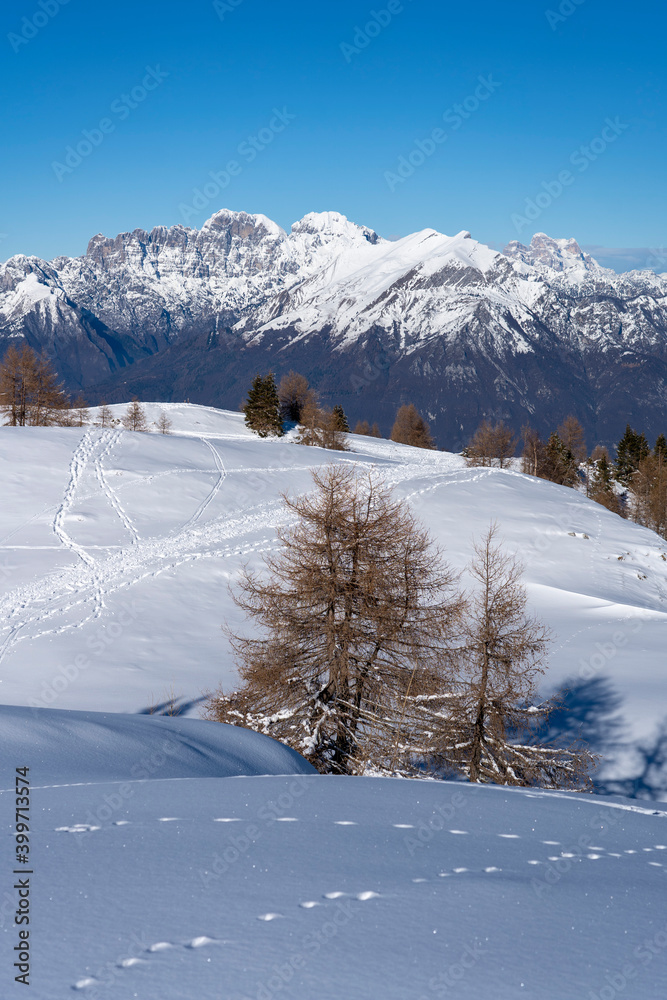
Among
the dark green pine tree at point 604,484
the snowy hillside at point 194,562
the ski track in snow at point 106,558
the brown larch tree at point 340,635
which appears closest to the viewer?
the brown larch tree at point 340,635

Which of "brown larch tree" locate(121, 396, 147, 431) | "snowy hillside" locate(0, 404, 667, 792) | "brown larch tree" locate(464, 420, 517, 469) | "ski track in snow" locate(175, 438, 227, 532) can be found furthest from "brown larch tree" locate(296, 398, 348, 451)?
"brown larch tree" locate(121, 396, 147, 431)

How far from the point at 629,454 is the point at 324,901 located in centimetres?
10194

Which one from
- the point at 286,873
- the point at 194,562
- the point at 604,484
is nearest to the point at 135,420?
the point at 194,562

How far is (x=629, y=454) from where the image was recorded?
9500cm

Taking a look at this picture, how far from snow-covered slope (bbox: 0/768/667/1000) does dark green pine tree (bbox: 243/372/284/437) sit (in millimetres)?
71672

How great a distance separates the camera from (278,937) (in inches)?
124

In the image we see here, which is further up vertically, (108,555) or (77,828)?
(77,828)

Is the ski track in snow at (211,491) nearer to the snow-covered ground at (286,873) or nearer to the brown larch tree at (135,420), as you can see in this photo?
the snow-covered ground at (286,873)

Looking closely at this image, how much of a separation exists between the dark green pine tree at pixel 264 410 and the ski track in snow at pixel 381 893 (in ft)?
238

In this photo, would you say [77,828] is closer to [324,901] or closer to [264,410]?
[324,901]

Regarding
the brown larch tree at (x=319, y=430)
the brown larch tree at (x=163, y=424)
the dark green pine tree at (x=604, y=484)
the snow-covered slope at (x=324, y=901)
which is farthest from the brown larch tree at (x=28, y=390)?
the dark green pine tree at (x=604, y=484)

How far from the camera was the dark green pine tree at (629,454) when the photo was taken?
93.4 meters

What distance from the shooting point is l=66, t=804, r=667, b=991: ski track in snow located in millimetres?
2963

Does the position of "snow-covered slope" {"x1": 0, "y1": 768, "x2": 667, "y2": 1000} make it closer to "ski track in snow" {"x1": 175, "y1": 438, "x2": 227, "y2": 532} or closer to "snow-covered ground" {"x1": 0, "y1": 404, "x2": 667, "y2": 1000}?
"snow-covered ground" {"x1": 0, "y1": 404, "x2": 667, "y2": 1000}
